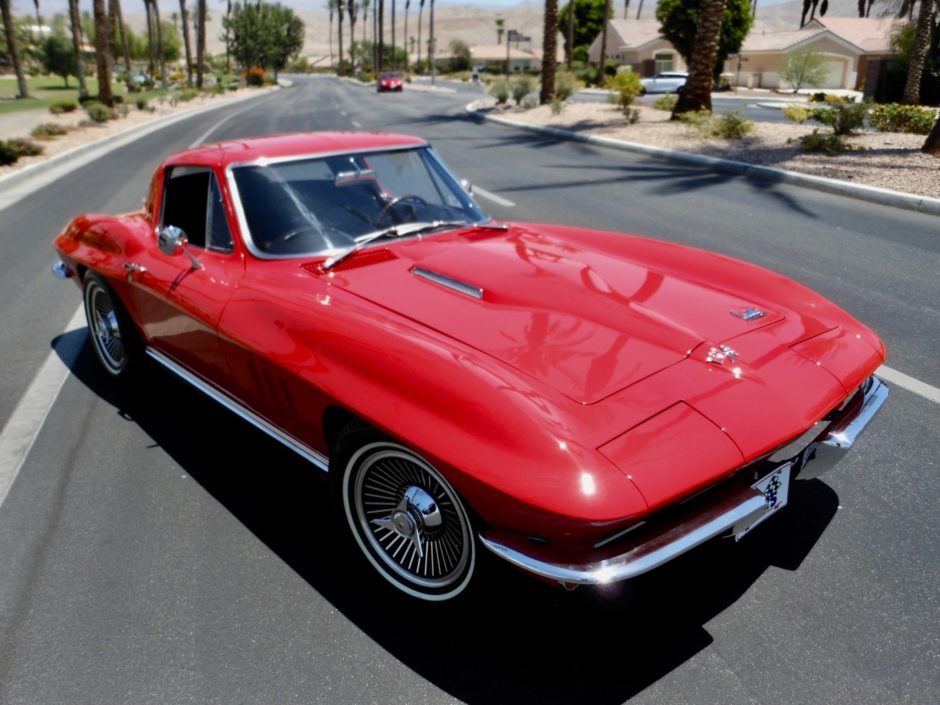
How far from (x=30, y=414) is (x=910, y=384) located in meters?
4.98

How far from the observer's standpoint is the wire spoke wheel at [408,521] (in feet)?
8.25

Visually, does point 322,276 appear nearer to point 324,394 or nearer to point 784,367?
point 324,394

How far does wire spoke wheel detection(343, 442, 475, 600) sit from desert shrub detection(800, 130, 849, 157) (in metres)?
12.4

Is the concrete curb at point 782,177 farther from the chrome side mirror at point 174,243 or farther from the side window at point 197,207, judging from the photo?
the chrome side mirror at point 174,243

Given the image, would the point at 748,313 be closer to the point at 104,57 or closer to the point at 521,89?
the point at 521,89

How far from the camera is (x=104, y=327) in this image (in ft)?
15.6

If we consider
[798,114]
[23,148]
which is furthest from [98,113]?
[798,114]

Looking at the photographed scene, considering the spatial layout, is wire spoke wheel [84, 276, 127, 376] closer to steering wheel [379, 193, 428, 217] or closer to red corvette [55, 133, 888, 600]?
red corvette [55, 133, 888, 600]

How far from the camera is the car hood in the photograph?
8.64 feet

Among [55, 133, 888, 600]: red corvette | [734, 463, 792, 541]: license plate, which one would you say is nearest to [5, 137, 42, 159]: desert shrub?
[55, 133, 888, 600]: red corvette

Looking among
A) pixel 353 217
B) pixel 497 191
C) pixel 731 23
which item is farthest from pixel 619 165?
pixel 731 23

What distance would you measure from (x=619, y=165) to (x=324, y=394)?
11.7 m

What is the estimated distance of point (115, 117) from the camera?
89.0ft

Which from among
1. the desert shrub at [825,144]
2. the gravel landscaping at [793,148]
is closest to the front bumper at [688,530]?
the gravel landscaping at [793,148]
